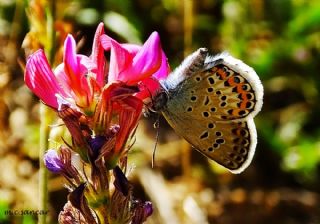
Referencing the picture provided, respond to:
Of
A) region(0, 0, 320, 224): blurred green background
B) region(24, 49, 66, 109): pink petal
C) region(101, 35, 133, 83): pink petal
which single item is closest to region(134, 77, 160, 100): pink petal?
region(101, 35, 133, 83): pink petal

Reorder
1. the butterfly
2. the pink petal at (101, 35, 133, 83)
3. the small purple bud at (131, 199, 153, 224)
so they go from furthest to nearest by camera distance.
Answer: the butterfly < the small purple bud at (131, 199, 153, 224) < the pink petal at (101, 35, 133, 83)

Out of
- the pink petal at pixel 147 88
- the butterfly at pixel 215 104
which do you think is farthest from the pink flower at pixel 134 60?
the butterfly at pixel 215 104

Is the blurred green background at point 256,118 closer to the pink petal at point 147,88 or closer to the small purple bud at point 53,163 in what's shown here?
the pink petal at point 147,88

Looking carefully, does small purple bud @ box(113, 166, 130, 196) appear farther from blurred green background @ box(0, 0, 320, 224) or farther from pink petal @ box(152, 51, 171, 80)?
blurred green background @ box(0, 0, 320, 224)

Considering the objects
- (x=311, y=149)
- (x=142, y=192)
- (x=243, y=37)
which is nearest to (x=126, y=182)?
(x=142, y=192)

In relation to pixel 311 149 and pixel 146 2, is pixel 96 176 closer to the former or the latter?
pixel 311 149

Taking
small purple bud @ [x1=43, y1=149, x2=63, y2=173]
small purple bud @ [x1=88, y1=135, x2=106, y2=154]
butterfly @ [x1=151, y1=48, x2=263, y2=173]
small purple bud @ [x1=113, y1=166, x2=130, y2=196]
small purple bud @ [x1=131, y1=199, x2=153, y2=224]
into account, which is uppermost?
butterfly @ [x1=151, y1=48, x2=263, y2=173]

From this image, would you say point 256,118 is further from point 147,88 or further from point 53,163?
point 53,163

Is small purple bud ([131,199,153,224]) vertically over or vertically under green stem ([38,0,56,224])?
under
